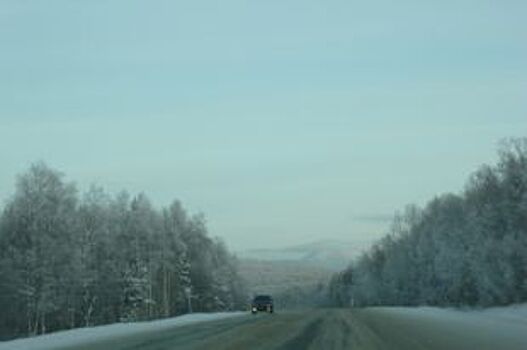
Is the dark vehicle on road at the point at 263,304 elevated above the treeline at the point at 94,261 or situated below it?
below

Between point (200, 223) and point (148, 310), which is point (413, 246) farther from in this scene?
point (148, 310)

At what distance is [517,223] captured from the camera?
8169 centimetres

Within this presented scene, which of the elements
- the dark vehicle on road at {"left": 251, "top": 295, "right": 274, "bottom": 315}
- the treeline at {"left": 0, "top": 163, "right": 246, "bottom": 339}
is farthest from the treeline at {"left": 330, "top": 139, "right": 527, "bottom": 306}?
the treeline at {"left": 0, "top": 163, "right": 246, "bottom": 339}

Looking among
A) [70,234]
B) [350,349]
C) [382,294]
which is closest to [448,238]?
[70,234]

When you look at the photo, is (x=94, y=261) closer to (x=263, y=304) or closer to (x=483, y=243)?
(x=263, y=304)

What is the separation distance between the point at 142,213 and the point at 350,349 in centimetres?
9700

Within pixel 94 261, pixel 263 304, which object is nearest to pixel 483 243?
pixel 263 304

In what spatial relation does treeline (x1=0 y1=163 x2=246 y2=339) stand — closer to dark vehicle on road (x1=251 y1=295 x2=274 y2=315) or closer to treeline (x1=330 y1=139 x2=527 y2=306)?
dark vehicle on road (x1=251 y1=295 x2=274 y2=315)

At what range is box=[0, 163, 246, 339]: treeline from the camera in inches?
3342

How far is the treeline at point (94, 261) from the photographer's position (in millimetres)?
84875

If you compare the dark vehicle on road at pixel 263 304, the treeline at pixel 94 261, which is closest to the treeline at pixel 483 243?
the dark vehicle on road at pixel 263 304

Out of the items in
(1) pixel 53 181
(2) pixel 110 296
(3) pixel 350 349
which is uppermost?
(1) pixel 53 181

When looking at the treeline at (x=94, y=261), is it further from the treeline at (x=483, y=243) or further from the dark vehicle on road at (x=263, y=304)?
the treeline at (x=483, y=243)

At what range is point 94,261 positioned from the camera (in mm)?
104062
